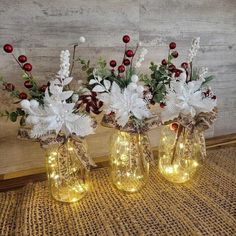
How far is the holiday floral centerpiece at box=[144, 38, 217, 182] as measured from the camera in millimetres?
747

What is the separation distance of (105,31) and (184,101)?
36cm

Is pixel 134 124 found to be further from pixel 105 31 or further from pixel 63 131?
pixel 105 31

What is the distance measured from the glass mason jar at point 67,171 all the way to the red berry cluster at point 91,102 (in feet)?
0.29

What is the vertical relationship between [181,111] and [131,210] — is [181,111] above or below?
above

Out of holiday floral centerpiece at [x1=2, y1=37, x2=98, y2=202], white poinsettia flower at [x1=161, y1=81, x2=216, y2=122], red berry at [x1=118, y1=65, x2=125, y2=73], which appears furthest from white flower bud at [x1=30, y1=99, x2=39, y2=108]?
white poinsettia flower at [x1=161, y1=81, x2=216, y2=122]

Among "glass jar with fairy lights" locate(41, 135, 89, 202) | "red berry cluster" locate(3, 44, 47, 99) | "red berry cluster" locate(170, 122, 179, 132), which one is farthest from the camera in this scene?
"red berry cluster" locate(170, 122, 179, 132)

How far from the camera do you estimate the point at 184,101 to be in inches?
29.3

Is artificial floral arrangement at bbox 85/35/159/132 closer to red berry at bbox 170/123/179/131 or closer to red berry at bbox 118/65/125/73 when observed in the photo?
red berry at bbox 118/65/125/73

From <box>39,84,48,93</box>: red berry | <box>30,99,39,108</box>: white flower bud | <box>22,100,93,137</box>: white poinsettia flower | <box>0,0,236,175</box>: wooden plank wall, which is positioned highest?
<box>0,0,236,175</box>: wooden plank wall

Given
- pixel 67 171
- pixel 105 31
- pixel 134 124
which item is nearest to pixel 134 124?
pixel 134 124

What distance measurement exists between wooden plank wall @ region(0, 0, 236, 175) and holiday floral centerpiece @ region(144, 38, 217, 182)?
0.20 m

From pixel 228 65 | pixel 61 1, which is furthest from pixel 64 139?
pixel 228 65

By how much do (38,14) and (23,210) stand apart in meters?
0.56

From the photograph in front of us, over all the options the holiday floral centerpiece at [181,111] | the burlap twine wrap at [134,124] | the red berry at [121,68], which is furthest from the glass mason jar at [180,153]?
the red berry at [121,68]
